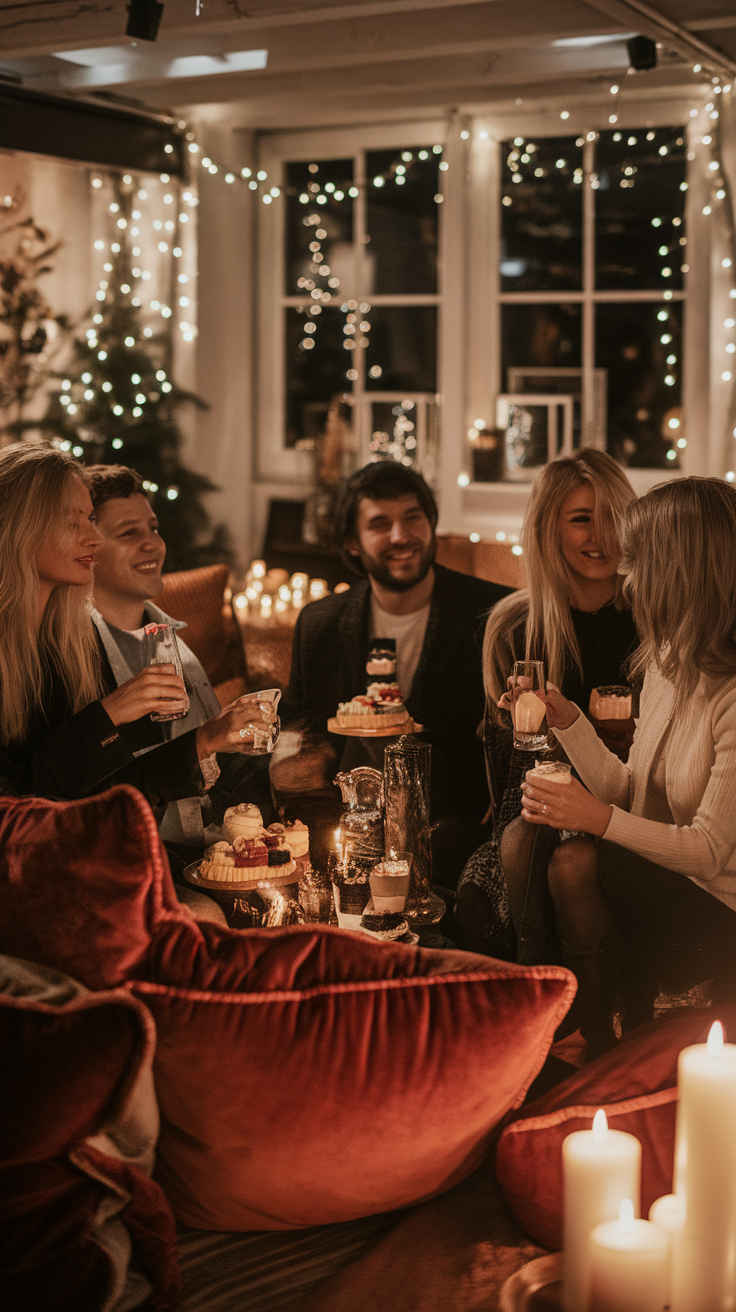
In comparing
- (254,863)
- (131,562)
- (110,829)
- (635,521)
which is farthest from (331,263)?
(110,829)

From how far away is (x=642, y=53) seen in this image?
4008mm

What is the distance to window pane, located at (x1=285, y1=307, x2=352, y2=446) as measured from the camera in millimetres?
5441

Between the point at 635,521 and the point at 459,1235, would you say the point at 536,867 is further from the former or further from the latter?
the point at 459,1235

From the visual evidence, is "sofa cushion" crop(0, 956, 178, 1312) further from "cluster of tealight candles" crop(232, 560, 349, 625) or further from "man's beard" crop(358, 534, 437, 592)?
"cluster of tealight candles" crop(232, 560, 349, 625)

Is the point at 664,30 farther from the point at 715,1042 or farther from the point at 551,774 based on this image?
the point at 715,1042

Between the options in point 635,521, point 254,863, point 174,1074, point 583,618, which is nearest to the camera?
point 174,1074

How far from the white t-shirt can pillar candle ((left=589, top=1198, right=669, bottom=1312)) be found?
230cm

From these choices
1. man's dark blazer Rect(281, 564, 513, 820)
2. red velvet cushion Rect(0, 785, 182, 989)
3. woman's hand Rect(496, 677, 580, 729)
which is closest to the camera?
red velvet cushion Rect(0, 785, 182, 989)

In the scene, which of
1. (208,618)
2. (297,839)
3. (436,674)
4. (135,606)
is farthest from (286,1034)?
(208,618)

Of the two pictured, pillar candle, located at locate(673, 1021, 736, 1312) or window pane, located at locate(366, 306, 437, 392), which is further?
window pane, located at locate(366, 306, 437, 392)

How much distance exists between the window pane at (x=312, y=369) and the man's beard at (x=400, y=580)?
2363mm

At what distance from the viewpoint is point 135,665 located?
2.79 m

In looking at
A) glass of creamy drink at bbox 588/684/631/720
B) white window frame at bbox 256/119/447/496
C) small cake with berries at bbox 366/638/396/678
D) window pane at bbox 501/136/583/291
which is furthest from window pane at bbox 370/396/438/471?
glass of creamy drink at bbox 588/684/631/720

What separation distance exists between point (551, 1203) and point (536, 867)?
0.98 m
